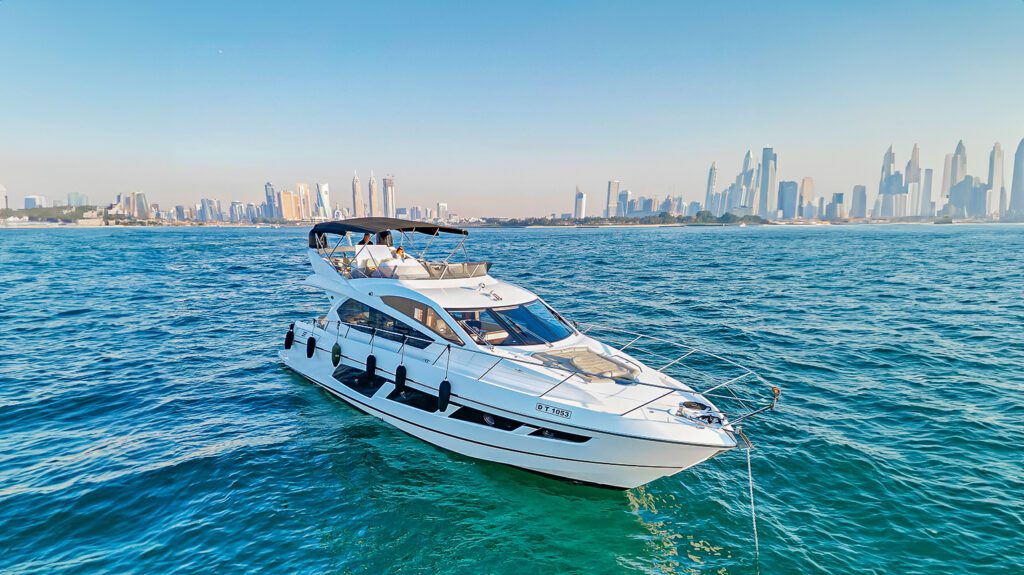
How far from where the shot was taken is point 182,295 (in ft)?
93.5

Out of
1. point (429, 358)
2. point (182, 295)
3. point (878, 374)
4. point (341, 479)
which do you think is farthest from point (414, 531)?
point (182, 295)

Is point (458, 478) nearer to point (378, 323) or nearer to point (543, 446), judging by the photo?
point (543, 446)

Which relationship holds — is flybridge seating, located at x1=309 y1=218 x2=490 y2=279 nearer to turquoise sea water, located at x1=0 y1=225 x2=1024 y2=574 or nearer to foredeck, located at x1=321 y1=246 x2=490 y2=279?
foredeck, located at x1=321 y1=246 x2=490 y2=279

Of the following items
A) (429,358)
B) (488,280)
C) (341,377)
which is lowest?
(341,377)

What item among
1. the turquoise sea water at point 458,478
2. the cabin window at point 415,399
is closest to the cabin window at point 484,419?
the cabin window at point 415,399

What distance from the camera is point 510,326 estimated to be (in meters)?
10.1

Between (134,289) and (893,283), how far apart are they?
4915cm

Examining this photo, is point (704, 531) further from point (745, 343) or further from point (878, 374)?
point (745, 343)

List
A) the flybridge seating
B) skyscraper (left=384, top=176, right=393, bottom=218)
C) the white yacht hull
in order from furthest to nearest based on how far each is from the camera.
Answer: skyscraper (left=384, top=176, right=393, bottom=218) < the flybridge seating < the white yacht hull

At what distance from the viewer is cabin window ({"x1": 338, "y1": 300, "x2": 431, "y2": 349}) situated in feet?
33.9

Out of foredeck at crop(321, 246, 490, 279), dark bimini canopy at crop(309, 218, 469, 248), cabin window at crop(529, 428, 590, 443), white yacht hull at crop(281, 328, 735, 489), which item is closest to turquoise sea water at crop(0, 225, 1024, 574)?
white yacht hull at crop(281, 328, 735, 489)

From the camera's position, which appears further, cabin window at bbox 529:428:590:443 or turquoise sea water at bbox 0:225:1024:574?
cabin window at bbox 529:428:590:443

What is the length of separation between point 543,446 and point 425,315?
3.89 metres

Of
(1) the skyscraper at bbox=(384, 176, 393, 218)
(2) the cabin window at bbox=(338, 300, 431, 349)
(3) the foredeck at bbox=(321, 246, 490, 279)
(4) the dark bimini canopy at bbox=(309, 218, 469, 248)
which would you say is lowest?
(2) the cabin window at bbox=(338, 300, 431, 349)
